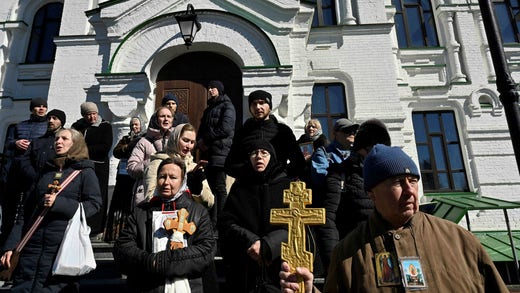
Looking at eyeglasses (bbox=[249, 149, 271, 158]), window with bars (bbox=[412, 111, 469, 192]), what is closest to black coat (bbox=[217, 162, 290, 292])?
eyeglasses (bbox=[249, 149, 271, 158])

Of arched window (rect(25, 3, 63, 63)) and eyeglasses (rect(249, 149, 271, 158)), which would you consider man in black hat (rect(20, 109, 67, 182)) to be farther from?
arched window (rect(25, 3, 63, 63))

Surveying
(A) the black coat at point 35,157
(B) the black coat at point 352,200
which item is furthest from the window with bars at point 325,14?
(A) the black coat at point 35,157

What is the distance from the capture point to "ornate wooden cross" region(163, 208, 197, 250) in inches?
91.1

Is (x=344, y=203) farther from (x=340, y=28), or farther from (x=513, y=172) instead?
(x=513, y=172)

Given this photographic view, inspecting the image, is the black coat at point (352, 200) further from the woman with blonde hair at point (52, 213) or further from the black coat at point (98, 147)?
the black coat at point (98, 147)

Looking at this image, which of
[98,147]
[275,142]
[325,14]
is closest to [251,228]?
[275,142]

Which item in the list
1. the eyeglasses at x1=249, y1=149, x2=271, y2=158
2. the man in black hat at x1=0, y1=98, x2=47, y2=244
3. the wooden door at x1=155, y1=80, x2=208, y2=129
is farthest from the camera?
the wooden door at x1=155, y1=80, x2=208, y2=129

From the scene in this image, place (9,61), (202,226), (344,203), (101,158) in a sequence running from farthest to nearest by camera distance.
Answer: (9,61)
(101,158)
(344,203)
(202,226)

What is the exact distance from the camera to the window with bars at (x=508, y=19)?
9334mm

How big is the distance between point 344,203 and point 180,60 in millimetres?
5531

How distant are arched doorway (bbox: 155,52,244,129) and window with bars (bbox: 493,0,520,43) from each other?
754cm

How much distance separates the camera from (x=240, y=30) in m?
6.96

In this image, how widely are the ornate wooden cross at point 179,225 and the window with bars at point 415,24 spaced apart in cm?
851

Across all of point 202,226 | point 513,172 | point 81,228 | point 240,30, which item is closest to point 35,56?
point 240,30
